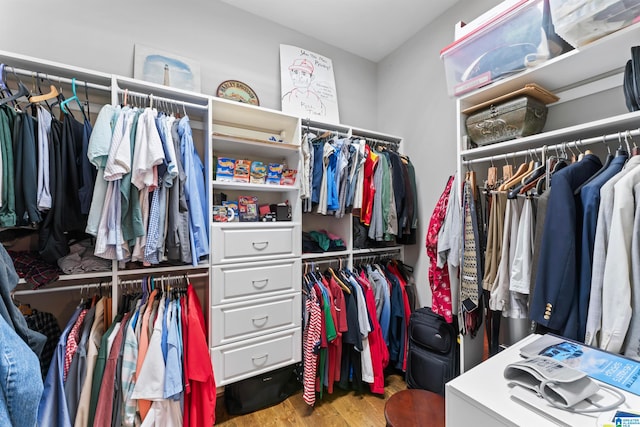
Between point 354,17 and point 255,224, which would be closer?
point 255,224

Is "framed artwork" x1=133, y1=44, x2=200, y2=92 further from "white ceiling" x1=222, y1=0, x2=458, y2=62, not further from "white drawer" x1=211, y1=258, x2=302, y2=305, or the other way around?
"white drawer" x1=211, y1=258, x2=302, y2=305

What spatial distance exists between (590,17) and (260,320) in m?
2.11

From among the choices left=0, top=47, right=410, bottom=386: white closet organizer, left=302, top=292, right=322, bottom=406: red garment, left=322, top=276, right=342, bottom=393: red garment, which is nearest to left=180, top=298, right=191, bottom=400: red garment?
left=0, top=47, right=410, bottom=386: white closet organizer

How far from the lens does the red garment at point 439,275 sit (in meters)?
1.67

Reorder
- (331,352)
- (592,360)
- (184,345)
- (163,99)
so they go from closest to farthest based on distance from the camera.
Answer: (592,360) → (184,345) → (163,99) → (331,352)

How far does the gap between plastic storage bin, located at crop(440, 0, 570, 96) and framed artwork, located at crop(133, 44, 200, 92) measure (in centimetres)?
166

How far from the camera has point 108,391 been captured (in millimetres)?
1267

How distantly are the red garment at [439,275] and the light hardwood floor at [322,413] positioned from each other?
798 mm

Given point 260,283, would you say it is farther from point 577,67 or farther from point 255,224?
point 577,67

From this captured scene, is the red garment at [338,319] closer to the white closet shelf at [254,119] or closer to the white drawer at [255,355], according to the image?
the white drawer at [255,355]

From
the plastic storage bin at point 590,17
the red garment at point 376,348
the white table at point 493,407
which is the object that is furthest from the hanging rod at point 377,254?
the plastic storage bin at point 590,17

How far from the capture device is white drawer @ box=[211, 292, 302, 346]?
160 centimetres

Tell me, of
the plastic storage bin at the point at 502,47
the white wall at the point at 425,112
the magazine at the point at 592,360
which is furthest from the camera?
the white wall at the point at 425,112

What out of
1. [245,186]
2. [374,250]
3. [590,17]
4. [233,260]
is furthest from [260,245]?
[590,17]
